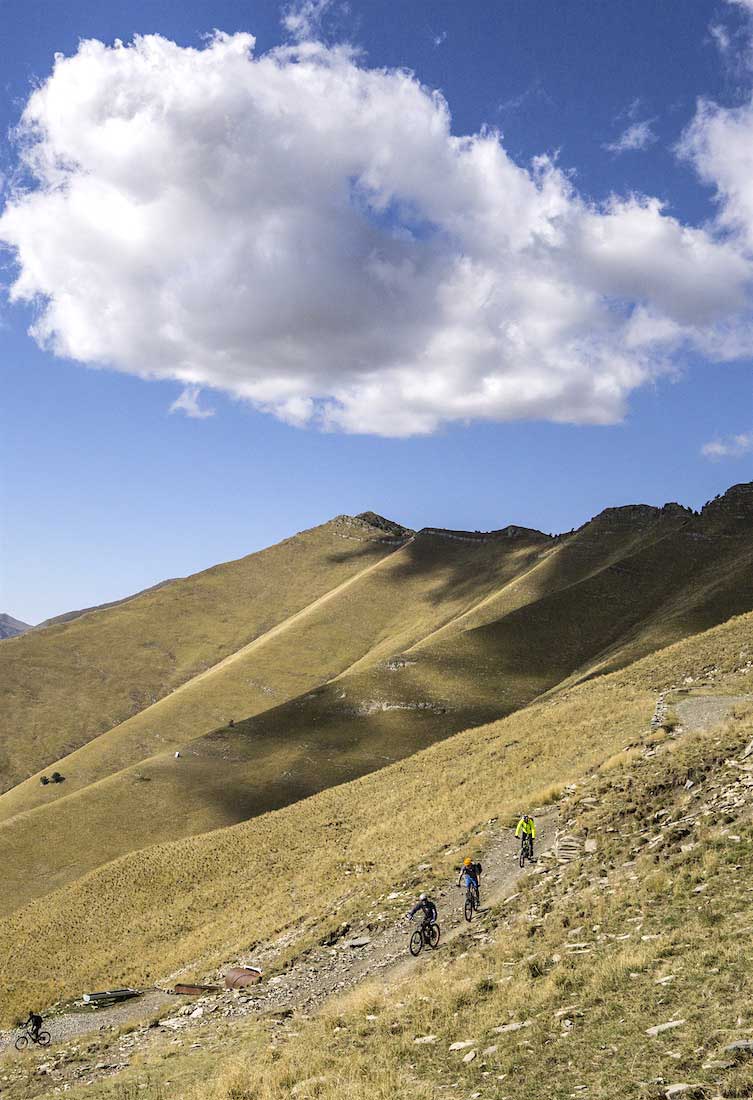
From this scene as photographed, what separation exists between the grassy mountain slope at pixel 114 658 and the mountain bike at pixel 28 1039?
93.1 meters

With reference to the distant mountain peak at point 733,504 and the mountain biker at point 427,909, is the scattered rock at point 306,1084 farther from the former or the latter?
the distant mountain peak at point 733,504

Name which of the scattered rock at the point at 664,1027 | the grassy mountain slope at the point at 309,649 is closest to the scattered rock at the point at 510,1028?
the scattered rock at the point at 664,1027

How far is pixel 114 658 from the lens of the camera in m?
158

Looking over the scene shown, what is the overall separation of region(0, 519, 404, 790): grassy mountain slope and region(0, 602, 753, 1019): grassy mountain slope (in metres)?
72.3

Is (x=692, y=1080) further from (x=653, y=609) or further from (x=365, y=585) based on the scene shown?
(x=365, y=585)

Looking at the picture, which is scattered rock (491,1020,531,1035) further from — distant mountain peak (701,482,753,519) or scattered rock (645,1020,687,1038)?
distant mountain peak (701,482,753,519)

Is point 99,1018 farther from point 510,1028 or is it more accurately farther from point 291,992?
point 510,1028

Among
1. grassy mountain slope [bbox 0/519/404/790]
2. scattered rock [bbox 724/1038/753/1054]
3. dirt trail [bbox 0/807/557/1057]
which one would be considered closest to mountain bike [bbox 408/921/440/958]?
dirt trail [bbox 0/807/557/1057]

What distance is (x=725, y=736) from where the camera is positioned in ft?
86.4

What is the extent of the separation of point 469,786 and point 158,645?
135 meters

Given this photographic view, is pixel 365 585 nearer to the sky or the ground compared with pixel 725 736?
nearer to the sky

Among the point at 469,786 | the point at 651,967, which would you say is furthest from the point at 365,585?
the point at 651,967

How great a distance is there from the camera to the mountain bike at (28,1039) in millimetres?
26484

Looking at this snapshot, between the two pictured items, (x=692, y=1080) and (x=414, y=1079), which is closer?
(x=692, y=1080)
